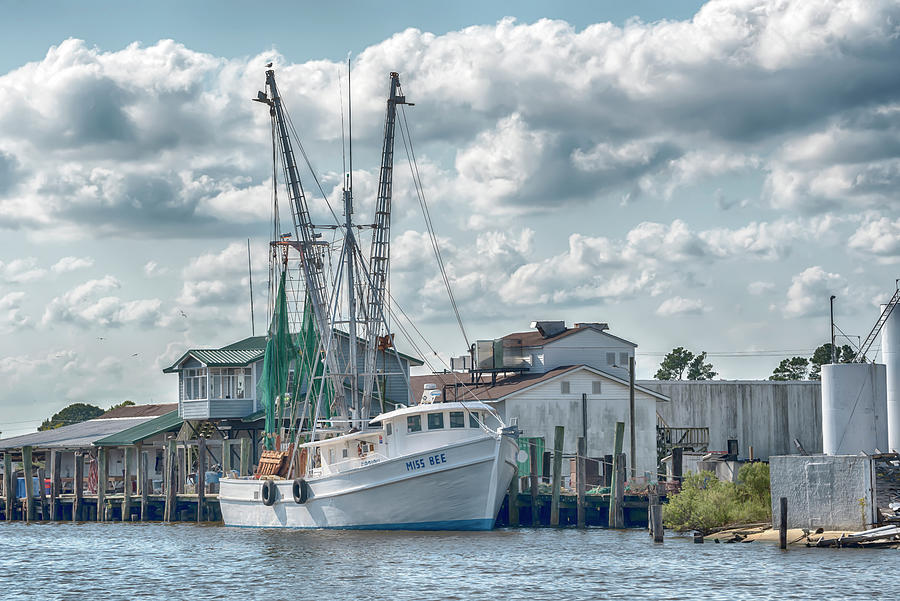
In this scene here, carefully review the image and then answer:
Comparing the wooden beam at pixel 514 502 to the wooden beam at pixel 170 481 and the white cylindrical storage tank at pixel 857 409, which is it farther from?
the wooden beam at pixel 170 481

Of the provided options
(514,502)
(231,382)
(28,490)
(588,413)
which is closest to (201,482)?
(231,382)

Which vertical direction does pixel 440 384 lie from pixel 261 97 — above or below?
below

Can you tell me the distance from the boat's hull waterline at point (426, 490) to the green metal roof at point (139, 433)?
24.6m

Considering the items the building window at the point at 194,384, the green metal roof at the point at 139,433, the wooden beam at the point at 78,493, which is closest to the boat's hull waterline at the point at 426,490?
the wooden beam at the point at 78,493

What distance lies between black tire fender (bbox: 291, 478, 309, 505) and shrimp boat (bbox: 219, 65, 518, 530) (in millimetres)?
56

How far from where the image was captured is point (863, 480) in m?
45.1

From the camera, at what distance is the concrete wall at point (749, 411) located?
82.7 m

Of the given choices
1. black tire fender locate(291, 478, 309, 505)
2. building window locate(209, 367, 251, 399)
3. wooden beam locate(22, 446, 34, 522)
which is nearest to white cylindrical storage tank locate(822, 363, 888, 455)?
black tire fender locate(291, 478, 309, 505)

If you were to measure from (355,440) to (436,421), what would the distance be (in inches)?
181

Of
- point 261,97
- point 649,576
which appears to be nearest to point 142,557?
point 649,576

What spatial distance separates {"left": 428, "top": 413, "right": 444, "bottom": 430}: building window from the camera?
2160 inches

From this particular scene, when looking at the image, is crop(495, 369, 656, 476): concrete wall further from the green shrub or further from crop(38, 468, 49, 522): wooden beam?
crop(38, 468, 49, 522): wooden beam

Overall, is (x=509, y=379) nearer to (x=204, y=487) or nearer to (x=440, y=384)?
(x=440, y=384)

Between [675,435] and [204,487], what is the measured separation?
2878 cm
